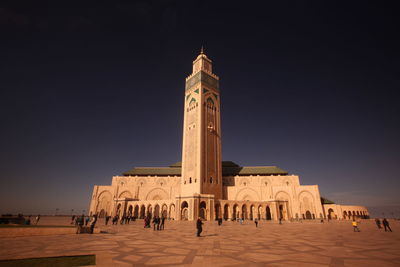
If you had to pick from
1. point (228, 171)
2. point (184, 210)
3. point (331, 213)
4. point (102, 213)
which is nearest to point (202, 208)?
point (184, 210)

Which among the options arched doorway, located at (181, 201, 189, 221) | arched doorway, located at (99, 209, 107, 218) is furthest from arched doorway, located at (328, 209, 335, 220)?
arched doorway, located at (99, 209, 107, 218)

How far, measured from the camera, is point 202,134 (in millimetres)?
45500

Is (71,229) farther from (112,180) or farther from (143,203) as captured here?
(112,180)

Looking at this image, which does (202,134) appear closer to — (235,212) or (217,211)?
(217,211)

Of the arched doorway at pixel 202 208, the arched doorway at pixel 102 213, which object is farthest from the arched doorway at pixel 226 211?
the arched doorway at pixel 102 213

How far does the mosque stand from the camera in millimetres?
41906

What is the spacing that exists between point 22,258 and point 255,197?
50.8 metres

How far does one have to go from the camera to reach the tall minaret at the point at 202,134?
143 ft

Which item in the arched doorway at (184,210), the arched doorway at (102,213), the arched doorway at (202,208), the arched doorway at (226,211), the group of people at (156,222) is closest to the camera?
the group of people at (156,222)

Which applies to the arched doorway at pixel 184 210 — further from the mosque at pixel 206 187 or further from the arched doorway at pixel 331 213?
the arched doorway at pixel 331 213

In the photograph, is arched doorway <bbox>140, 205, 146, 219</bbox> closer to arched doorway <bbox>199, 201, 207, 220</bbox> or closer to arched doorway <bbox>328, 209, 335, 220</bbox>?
arched doorway <bbox>199, 201, 207, 220</bbox>

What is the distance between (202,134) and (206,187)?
10959 mm

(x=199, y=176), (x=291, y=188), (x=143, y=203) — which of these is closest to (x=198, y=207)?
(x=199, y=176)

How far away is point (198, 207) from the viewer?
122 ft
